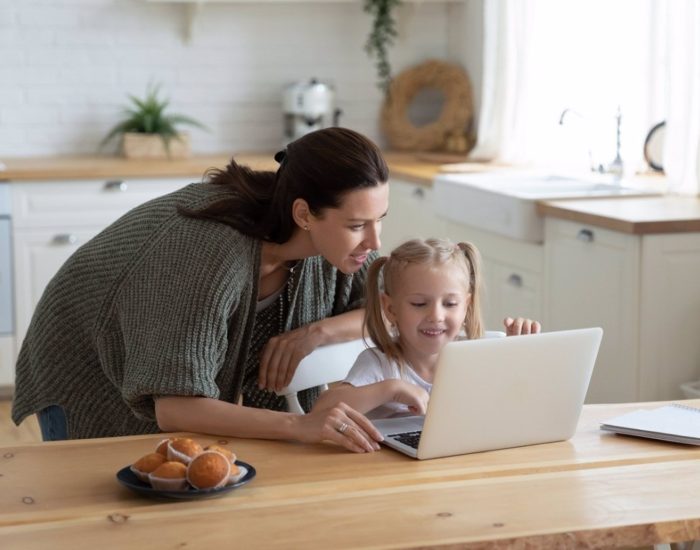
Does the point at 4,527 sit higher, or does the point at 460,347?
the point at 460,347

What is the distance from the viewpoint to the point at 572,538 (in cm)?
152

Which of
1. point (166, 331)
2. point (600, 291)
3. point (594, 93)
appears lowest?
point (600, 291)

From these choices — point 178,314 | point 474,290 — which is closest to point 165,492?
point 178,314

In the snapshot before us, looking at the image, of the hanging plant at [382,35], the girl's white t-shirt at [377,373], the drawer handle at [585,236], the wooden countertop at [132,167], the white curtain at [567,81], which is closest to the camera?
the girl's white t-shirt at [377,373]

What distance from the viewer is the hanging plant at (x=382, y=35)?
18.9ft

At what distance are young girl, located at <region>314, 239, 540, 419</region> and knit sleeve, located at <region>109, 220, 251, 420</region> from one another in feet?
0.77

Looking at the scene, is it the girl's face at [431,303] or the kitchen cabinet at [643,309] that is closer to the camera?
the girl's face at [431,303]

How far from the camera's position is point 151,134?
216 inches

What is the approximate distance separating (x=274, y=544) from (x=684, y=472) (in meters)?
0.67

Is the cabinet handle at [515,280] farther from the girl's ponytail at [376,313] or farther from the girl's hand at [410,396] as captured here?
the girl's hand at [410,396]

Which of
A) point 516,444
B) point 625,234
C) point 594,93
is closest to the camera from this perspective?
point 516,444

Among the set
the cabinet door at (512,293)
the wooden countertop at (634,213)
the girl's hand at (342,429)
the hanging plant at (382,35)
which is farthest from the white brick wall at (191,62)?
the girl's hand at (342,429)

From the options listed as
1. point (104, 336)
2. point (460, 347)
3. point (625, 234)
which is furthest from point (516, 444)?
point (625, 234)

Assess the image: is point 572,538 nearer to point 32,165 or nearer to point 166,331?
point 166,331
